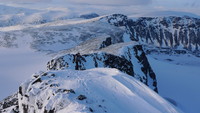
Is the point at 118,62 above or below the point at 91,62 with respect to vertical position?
below

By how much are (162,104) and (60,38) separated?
4296 inches

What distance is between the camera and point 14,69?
6612cm

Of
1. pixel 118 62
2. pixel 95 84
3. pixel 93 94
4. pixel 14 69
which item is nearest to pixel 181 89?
pixel 118 62

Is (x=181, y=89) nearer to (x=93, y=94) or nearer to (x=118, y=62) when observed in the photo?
(x=118, y=62)

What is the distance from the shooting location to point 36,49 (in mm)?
102000

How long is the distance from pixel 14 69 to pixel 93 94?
172 ft

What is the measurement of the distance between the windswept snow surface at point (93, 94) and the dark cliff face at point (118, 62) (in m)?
17.1

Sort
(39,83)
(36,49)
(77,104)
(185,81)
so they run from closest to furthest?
(77,104)
(39,83)
(185,81)
(36,49)

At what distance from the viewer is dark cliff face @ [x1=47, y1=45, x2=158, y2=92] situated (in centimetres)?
4062

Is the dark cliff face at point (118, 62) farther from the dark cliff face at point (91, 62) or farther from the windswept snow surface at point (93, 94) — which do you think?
the windswept snow surface at point (93, 94)

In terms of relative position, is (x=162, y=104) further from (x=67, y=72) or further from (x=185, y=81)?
(x=185, y=81)

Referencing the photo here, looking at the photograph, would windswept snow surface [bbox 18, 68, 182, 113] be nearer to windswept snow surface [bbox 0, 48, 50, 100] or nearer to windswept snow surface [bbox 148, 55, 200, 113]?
windswept snow surface [bbox 0, 48, 50, 100]

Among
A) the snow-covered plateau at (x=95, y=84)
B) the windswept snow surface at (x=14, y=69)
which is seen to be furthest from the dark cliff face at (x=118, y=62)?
the windswept snow surface at (x=14, y=69)

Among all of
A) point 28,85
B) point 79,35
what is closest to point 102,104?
point 28,85
